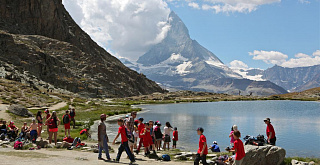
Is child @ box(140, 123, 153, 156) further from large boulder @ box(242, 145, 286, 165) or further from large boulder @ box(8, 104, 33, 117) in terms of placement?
large boulder @ box(8, 104, 33, 117)

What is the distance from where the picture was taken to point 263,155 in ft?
56.3

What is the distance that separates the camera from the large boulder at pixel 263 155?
1664 centimetres

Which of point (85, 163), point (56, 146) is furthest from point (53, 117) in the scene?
point (85, 163)

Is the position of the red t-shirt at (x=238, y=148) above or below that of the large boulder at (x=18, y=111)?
below

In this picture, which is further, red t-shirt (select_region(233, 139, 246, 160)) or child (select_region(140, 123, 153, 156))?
child (select_region(140, 123, 153, 156))

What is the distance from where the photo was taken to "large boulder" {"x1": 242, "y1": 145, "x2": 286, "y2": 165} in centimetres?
1664

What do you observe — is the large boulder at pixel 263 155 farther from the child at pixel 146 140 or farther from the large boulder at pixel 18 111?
the large boulder at pixel 18 111

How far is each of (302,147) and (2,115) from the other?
148 ft

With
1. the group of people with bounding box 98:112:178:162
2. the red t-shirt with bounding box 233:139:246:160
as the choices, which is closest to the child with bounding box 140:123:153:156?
the group of people with bounding box 98:112:178:162

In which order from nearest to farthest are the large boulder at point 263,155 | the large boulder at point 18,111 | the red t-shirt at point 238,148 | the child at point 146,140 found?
the red t-shirt at point 238,148 → the large boulder at point 263,155 → the child at point 146,140 → the large boulder at point 18,111

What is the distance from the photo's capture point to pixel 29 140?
2562 centimetres

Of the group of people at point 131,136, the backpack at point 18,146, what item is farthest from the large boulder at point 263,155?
the backpack at point 18,146

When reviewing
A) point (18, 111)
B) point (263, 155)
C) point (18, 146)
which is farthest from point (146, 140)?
point (18, 111)

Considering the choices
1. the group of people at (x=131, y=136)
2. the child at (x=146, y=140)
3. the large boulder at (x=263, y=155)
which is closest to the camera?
the large boulder at (x=263, y=155)
